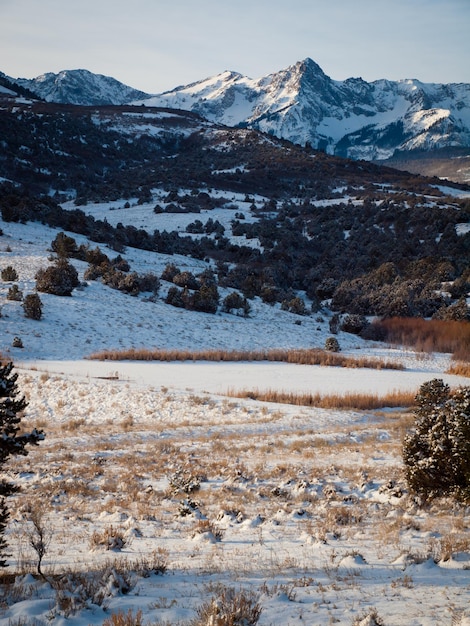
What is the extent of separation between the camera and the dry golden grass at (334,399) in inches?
641

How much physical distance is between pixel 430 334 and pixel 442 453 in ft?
75.5

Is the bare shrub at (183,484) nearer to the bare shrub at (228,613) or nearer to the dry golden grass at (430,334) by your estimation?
the bare shrub at (228,613)

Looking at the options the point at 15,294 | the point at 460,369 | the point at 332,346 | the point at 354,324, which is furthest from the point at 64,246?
the point at 460,369

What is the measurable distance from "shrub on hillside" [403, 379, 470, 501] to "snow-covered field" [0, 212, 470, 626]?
0.34 metres

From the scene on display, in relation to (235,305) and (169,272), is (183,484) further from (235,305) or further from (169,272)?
(169,272)

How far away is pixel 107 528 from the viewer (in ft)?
22.3

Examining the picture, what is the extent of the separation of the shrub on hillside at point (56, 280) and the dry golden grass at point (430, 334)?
19.8m

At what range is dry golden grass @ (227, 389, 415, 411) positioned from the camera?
1628 centimetres

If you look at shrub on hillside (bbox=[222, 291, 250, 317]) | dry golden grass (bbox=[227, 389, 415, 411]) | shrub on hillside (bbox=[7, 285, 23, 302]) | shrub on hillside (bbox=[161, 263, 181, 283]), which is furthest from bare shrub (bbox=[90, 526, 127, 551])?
shrub on hillside (bbox=[161, 263, 181, 283])

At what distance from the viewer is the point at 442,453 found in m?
7.06

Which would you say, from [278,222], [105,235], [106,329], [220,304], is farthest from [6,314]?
[278,222]

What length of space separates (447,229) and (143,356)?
34438 millimetres

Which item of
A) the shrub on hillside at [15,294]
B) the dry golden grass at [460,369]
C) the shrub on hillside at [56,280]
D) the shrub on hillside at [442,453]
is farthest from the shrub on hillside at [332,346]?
the shrub on hillside at [442,453]

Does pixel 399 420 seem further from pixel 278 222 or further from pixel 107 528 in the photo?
pixel 278 222
